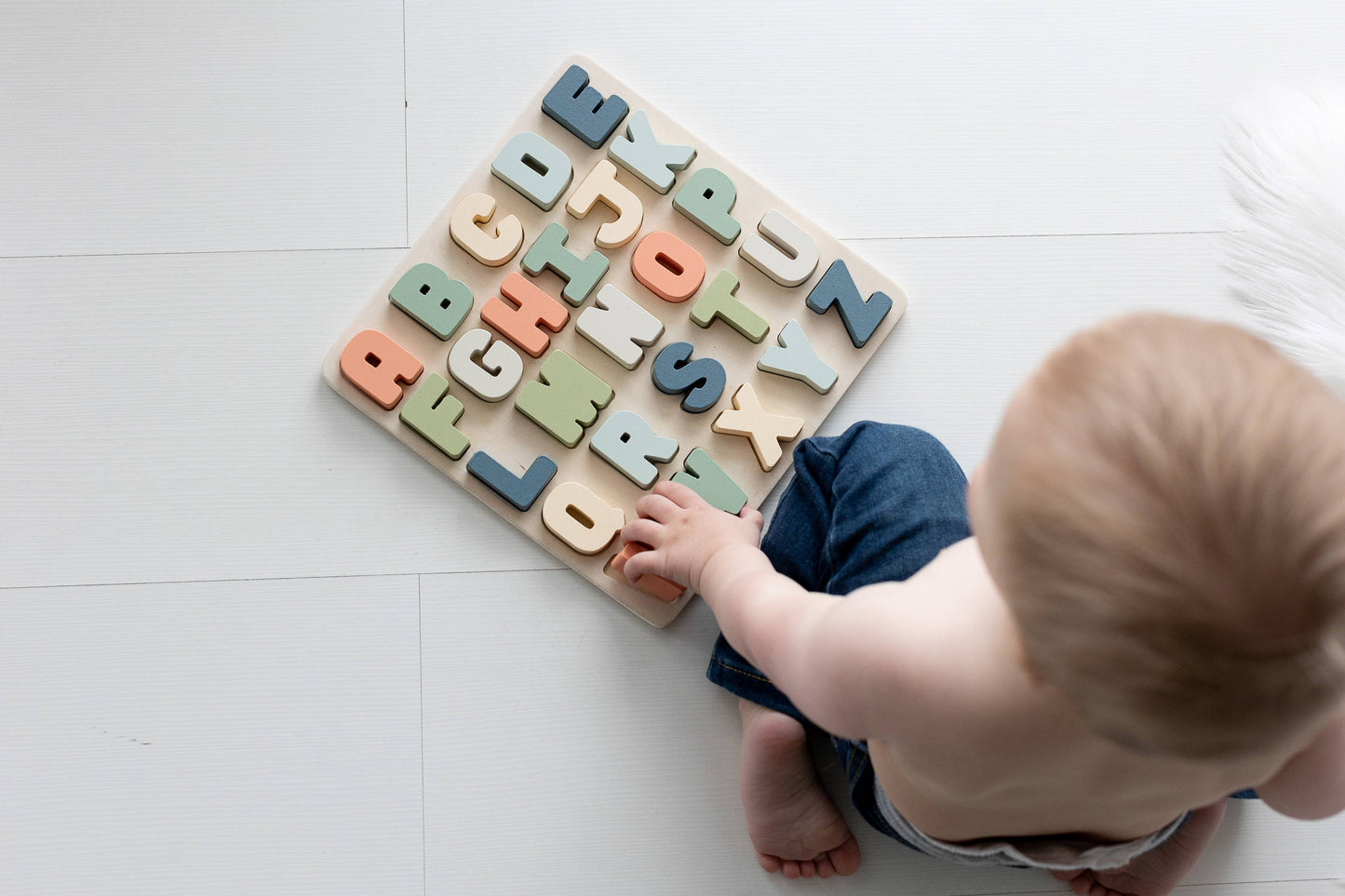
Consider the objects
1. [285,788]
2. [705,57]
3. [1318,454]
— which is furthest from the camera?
[705,57]

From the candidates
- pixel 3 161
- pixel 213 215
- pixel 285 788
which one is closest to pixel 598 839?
pixel 285 788

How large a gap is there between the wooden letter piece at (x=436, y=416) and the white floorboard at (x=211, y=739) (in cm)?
12

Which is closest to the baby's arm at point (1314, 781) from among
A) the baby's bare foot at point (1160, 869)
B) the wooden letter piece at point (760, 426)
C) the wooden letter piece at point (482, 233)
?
the baby's bare foot at point (1160, 869)

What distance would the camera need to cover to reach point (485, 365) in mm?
821

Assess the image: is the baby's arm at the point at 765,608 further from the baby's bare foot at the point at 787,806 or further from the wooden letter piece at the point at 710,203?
the wooden letter piece at the point at 710,203

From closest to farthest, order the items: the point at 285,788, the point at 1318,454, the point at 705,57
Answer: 1. the point at 1318,454
2. the point at 285,788
3. the point at 705,57

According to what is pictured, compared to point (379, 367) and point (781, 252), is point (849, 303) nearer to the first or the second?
point (781, 252)

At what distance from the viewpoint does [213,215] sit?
86cm

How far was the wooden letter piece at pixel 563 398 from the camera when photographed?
2.68ft

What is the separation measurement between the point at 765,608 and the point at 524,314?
35 cm

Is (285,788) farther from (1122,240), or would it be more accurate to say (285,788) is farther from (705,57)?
(1122,240)

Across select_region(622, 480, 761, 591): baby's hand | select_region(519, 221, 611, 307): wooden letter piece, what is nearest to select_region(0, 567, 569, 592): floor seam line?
select_region(622, 480, 761, 591): baby's hand

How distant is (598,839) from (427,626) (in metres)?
0.22

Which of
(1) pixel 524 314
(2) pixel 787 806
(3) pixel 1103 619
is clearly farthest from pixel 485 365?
(3) pixel 1103 619
